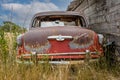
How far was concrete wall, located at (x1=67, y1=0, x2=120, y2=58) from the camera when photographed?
7.67 m

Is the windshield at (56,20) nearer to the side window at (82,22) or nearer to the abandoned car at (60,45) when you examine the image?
the side window at (82,22)

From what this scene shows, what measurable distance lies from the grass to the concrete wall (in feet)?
3.64

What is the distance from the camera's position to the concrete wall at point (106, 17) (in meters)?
7.67

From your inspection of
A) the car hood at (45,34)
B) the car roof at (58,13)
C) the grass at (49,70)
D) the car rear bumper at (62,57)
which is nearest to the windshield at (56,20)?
the car roof at (58,13)

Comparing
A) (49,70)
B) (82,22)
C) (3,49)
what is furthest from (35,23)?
(49,70)

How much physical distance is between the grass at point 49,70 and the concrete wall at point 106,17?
1.11m

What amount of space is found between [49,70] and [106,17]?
3.47 meters

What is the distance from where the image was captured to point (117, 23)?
759cm

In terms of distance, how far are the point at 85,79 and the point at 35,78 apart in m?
0.96

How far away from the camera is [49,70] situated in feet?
19.4

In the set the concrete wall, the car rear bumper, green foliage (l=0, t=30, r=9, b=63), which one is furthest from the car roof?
the car rear bumper

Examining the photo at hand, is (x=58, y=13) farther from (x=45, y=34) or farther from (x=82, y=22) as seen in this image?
(x=45, y=34)

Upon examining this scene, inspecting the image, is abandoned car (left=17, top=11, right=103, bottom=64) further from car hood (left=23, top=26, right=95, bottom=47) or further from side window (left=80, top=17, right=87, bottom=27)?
side window (left=80, top=17, right=87, bottom=27)

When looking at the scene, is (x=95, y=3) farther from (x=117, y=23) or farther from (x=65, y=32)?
(x=65, y=32)
